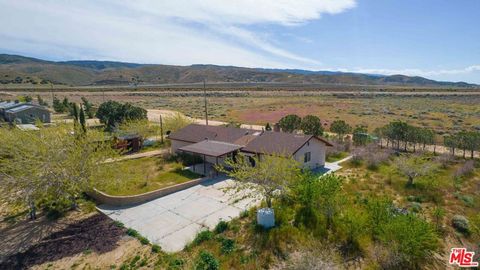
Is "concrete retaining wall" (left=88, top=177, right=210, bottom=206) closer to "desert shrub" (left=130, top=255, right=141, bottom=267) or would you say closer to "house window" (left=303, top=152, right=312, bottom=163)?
"desert shrub" (left=130, top=255, right=141, bottom=267)

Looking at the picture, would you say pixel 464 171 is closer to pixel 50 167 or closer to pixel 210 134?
pixel 210 134

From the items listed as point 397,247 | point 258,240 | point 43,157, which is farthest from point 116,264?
point 397,247

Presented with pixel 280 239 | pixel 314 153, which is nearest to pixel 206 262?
pixel 280 239

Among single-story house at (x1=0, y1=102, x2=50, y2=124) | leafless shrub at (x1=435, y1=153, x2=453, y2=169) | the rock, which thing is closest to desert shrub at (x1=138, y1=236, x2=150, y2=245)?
the rock

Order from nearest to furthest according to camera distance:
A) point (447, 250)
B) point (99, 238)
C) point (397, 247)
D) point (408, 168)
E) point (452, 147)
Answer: point (397, 247), point (447, 250), point (99, 238), point (408, 168), point (452, 147)

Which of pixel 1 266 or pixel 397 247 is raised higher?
pixel 397 247

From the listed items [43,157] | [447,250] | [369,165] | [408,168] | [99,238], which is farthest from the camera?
[369,165]

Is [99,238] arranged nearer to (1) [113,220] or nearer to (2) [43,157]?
(1) [113,220]
